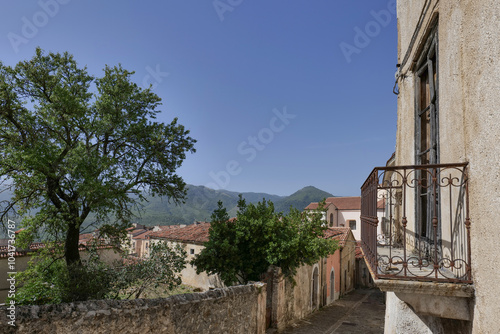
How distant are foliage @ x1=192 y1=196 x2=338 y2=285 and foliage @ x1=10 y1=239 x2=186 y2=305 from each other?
2158mm

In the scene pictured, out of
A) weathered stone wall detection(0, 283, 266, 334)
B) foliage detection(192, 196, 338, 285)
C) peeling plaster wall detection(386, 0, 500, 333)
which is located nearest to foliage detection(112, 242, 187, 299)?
foliage detection(192, 196, 338, 285)

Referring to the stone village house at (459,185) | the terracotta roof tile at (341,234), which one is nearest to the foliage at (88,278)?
the stone village house at (459,185)

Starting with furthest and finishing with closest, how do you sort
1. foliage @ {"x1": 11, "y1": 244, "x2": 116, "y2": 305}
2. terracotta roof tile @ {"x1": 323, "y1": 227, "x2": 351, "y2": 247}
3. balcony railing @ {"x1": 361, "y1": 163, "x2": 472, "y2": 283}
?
terracotta roof tile @ {"x1": 323, "y1": 227, "x2": 351, "y2": 247} → foliage @ {"x1": 11, "y1": 244, "x2": 116, "y2": 305} → balcony railing @ {"x1": 361, "y1": 163, "x2": 472, "y2": 283}

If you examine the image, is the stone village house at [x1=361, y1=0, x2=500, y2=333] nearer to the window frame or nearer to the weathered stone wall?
the window frame

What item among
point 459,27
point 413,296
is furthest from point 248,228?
point 459,27

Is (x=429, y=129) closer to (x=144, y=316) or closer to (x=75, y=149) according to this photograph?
(x=144, y=316)

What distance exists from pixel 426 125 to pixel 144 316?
5.85 m

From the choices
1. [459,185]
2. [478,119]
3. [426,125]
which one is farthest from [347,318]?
[478,119]

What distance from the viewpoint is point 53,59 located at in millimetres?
13859

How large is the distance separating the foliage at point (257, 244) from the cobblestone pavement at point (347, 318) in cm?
336

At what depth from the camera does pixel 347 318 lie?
16766 mm

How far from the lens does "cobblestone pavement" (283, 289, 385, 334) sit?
1398 cm

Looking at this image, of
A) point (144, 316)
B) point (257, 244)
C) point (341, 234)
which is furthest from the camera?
point (341, 234)

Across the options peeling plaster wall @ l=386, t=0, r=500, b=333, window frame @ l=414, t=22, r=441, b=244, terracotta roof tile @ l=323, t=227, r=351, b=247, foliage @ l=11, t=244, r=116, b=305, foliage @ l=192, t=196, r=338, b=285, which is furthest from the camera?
terracotta roof tile @ l=323, t=227, r=351, b=247
